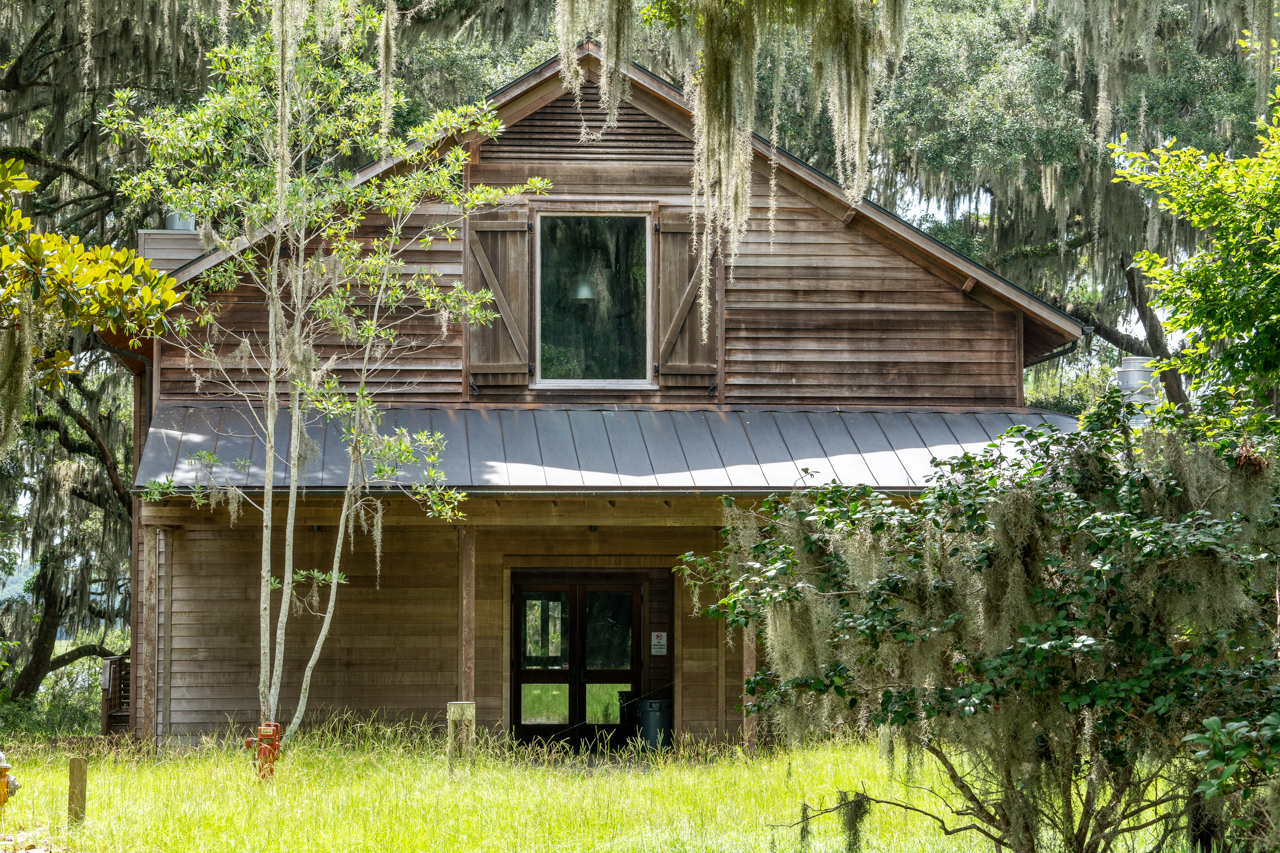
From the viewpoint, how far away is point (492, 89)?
1714 centimetres

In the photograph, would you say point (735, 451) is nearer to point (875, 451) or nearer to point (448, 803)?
point (875, 451)

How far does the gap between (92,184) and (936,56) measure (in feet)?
35.7

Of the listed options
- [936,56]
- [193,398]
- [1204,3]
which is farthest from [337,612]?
[1204,3]

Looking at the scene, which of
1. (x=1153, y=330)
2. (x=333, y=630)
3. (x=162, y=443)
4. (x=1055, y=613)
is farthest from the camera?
(x=1153, y=330)

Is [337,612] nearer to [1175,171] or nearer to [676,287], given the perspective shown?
[676,287]

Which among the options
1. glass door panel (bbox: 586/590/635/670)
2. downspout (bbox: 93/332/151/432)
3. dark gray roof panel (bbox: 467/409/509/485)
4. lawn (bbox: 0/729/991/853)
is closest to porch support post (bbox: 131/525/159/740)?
lawn (bbox: 0/729/991/853)

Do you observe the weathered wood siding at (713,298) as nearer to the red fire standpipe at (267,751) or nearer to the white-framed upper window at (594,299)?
the white-framed upper window at (594,299)

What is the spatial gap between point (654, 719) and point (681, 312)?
4.03 meters

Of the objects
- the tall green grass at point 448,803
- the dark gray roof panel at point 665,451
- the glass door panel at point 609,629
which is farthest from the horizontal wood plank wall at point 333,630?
the dark gray roof panel at point 665,451

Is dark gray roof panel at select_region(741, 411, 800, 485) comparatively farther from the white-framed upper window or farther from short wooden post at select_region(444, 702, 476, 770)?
short wooden post at select_region(444, 702, 476, 770)

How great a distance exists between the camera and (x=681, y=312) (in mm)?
11445

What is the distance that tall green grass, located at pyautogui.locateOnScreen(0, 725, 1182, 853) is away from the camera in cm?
648

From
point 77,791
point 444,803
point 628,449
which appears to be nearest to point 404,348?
point 628,449

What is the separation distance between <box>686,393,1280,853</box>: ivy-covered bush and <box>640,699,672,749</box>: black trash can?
6600 millimetres
